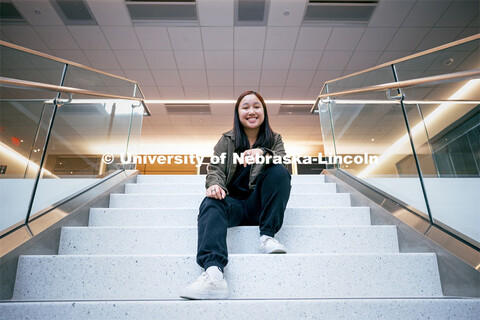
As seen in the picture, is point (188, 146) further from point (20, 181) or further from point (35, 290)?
point (35, 290)

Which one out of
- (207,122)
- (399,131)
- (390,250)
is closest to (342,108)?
(399,131)

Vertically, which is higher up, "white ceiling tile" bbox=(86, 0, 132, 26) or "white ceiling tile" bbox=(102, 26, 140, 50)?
"white ceiling tile" bbox=(86, 0, 132, 26)

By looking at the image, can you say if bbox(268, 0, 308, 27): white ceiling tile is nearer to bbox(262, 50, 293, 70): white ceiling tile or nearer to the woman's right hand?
bbox(262, 50, 293, 70): white ceiling tile

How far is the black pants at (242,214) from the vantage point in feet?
3.67

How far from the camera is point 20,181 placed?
63.0 inches

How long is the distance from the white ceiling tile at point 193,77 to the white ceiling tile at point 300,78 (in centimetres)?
159

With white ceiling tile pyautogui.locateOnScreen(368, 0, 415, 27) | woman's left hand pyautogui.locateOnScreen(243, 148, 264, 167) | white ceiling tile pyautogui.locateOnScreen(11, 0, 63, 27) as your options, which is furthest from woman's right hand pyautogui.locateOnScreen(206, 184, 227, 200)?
white ceiling tile pyautogui.locateOnScreen(11, 0, 63, 27)

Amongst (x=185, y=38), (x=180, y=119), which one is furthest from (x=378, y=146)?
(x=180, y=119)

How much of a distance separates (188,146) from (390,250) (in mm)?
8153

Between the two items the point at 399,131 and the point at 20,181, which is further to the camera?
the point at 399,131

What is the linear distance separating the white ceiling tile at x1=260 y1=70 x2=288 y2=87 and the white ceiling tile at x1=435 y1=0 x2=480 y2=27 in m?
2.35

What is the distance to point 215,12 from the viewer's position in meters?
3.81

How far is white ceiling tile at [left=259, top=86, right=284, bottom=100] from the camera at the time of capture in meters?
5.60

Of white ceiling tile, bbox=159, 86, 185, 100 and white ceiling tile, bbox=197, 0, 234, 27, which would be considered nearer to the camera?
white ceiling tile, bbox=197, 0, 234, 27
